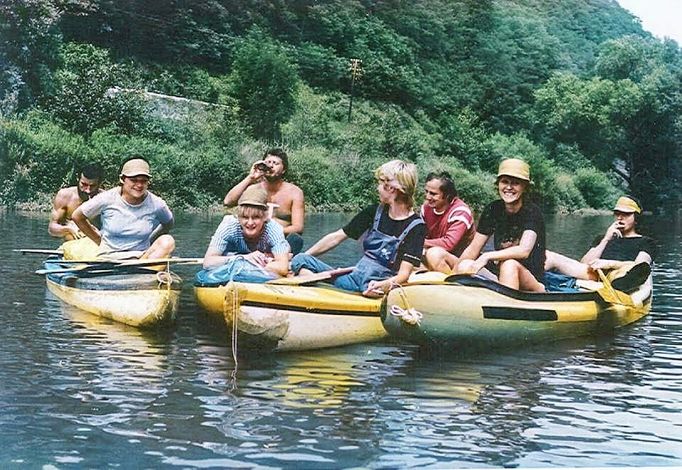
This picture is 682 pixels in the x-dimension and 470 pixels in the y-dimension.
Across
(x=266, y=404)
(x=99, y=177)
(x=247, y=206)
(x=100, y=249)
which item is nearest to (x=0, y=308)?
(x=100, y=249)

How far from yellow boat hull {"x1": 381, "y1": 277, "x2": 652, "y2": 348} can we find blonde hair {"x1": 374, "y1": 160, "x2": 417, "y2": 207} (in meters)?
0.41

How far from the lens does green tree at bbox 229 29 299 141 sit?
20.9 ft

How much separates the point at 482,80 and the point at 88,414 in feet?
13.7

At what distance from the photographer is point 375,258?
482cm

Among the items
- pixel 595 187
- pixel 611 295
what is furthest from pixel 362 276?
pixel 595 187

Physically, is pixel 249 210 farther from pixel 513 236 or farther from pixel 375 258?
pixel 513 236

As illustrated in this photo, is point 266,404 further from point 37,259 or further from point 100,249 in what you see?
point 37,259

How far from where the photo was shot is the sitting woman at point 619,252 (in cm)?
604

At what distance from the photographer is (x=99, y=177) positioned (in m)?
6.36

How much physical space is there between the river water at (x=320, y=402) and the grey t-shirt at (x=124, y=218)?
42 cm

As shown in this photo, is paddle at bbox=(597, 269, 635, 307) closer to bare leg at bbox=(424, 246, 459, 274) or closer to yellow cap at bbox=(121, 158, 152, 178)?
bare leg at bbox=(424, 246, 459, 274)

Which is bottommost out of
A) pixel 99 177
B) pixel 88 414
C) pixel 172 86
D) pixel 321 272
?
pixel 88 414

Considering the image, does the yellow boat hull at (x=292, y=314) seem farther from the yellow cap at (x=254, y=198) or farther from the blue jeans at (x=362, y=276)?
the yellow cap at (x=254, y=198)

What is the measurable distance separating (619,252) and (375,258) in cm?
207
